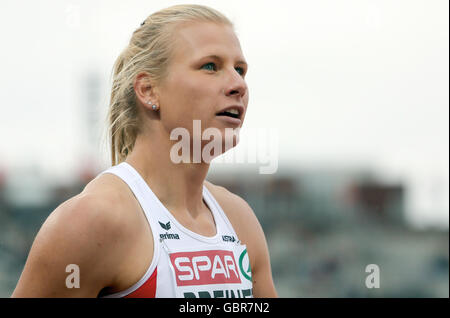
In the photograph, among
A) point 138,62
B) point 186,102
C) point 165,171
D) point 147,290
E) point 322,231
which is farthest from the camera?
point 322,231

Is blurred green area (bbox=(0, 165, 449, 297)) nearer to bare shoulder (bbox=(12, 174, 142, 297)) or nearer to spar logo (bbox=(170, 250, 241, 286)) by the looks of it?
spar logo (bbox=(170, 250, 241, 286))

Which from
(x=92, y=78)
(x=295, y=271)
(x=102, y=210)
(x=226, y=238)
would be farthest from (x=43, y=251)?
(x=92, y=78)

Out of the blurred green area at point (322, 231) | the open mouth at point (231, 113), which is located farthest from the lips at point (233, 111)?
the blurred green area at point (322, 231)

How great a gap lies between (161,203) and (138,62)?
0.81 meters

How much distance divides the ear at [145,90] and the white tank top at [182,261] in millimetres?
366

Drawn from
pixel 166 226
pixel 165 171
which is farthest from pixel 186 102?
pixel 166 226

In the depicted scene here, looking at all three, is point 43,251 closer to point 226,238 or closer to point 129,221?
point 129,221

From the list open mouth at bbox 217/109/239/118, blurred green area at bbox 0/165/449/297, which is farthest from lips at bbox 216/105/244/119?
blurred green area at bbox 0/165/449/297

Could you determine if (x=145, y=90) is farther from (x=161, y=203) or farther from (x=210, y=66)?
(x=161, y=203)

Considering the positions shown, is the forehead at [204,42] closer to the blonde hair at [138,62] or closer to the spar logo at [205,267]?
the blonde hair at [138,62]

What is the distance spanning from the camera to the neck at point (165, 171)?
3625 millimetres

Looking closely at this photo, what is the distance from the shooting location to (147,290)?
3184 mm

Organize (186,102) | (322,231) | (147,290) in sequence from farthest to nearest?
1. (322,231)
2. (186,102)
3. (147,290)
